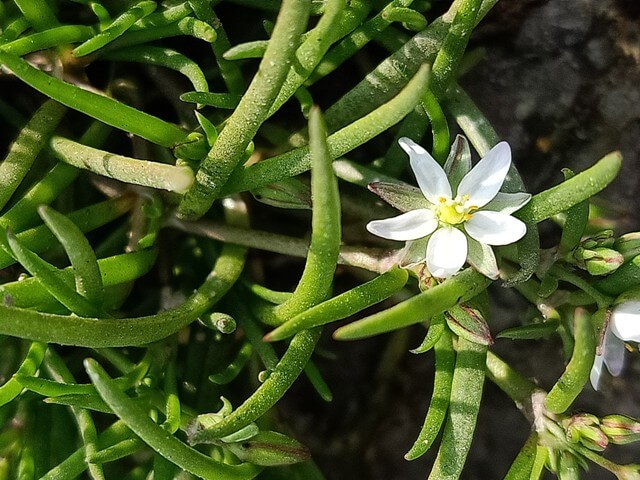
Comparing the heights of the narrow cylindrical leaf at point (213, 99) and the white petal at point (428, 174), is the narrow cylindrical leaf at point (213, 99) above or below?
above

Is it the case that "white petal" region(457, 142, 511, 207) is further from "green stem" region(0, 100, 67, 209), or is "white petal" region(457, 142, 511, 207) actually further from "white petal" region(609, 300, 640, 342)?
"green stem" region(0, 100, 67, 209)

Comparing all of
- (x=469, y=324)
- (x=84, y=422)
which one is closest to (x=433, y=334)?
(x=469, y=324)

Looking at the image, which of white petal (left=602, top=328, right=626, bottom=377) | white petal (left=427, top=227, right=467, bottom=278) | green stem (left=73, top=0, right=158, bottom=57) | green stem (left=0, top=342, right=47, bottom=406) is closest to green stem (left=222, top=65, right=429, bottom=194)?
white petal (left=427, top=227, right=467, bottom=278)

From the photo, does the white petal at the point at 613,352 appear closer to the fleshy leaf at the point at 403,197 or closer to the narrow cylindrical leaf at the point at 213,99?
the fleshy leaf at the point at 403,197

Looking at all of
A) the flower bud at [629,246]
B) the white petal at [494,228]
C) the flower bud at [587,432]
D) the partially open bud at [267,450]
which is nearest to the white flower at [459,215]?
the white petal at [494,228]

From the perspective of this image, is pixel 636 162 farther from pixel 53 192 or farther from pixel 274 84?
pixel 53 192

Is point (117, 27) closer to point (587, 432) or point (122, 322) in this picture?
point (122, 322)
